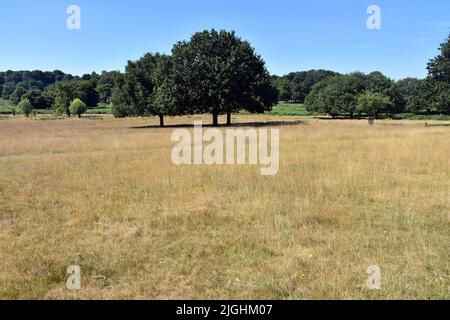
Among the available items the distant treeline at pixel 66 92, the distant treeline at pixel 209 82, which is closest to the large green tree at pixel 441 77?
the distant treeline at pixel 209 82

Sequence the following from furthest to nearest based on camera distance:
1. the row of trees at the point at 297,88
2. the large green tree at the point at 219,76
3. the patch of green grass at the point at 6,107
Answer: the row of trees at the point at 297,88
the patch of green grass at the point at 6,107
the large green tree at the point at 219,76

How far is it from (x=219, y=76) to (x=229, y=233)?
43.3 meters

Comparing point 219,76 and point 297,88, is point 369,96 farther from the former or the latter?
point 297,88

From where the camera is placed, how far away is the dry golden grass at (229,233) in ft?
18.0

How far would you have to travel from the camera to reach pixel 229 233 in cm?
768

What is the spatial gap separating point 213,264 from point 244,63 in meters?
47.9

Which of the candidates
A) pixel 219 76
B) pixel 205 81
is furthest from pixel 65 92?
pixel 219 76

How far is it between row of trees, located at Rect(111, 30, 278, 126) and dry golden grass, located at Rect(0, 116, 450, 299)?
36.8m

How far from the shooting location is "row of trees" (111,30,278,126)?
5025 cm

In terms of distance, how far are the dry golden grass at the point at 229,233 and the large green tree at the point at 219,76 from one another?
3658 centimetres

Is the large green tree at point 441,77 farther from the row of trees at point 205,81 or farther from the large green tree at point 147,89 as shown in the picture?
the large green tree at point 147,89

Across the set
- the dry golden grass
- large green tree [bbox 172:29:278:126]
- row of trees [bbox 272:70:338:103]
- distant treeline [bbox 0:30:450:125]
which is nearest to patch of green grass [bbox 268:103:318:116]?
row of trees [bbox 272:70:338:103]

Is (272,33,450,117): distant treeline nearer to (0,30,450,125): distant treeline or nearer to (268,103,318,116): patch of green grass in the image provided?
(0,30,450,125): distant treeline
